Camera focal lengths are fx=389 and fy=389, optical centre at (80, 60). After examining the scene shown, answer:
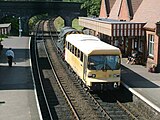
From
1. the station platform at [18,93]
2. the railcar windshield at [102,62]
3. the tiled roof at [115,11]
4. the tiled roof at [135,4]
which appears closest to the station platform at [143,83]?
the railcar windshield at [102,62]

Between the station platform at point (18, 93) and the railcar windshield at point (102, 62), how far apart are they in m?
3.33

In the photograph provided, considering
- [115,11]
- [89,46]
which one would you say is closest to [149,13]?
[89,46]

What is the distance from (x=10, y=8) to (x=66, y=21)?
950 centimetres

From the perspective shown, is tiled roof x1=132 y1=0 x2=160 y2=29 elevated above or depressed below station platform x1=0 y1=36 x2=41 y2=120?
above

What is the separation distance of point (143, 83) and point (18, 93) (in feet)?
23.8

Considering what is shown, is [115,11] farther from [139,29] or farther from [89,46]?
[89,46]

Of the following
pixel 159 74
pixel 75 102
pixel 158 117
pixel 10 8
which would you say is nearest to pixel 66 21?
pixel 10 8

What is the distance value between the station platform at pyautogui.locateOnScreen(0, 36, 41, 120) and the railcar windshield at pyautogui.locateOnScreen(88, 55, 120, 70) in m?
3.33

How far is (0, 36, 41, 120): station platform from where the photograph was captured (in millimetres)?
16094

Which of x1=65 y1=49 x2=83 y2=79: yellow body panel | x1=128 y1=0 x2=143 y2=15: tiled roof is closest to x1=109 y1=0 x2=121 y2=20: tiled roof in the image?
x1=128 y1=0 x2=143 y2=15: tiled roof

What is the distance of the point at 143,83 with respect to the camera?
22.3 metres

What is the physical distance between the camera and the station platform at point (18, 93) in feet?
52.8

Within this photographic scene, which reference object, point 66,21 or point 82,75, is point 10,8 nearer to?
point 66,21

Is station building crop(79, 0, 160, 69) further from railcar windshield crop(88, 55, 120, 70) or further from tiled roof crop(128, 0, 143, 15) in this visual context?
railcar windshield crop(88, 55, 120, 70)
